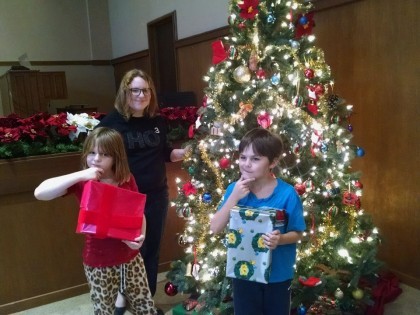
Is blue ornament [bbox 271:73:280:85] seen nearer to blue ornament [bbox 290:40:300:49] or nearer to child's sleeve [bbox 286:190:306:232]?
blue ornament [bbox 290:40:300:49]

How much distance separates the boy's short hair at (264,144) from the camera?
1.44 metres

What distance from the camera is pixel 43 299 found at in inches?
105

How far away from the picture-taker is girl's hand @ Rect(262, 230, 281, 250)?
138 centimetres

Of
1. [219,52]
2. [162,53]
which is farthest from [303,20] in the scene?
[162,53]

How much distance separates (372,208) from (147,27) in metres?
4.53

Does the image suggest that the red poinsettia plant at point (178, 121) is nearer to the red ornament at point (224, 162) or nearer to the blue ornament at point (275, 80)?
the red ornament at point (224, 162)

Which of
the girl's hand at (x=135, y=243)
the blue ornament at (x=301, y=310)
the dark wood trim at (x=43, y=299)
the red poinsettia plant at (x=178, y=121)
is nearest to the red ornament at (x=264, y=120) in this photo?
the girl's hand at (x=135, y=243)

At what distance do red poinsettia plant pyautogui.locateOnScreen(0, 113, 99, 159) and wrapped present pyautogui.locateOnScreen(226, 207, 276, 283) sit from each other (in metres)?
1.66

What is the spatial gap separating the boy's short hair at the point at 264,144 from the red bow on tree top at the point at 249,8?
84cm

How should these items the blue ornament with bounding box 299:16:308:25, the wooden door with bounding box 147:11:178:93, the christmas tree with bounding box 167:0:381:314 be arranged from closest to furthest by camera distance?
the christmas tree with bounding box 167:0:381:314
the blue ornament with bounding box 299:16:308:25
the wooden door with bounding box 147:11:178:93

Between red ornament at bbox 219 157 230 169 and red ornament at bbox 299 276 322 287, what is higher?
red ornament at bbox 219 157 230 169

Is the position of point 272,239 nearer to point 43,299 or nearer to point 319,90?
point 319,90

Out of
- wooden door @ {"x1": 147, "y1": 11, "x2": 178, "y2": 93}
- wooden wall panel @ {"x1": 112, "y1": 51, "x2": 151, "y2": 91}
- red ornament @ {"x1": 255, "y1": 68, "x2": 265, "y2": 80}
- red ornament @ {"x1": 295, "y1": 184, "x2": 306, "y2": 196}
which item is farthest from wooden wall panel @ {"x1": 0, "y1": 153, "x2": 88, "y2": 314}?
wooden wall panel @ {"x1": 112, "y1": 51, "x2": 151, "y2": 91}

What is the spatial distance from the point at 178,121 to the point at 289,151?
46.5 inches
